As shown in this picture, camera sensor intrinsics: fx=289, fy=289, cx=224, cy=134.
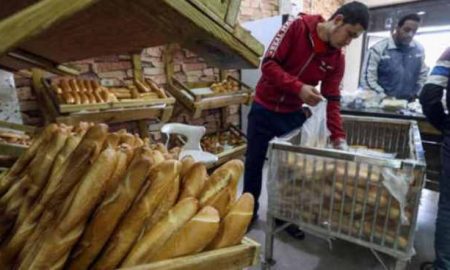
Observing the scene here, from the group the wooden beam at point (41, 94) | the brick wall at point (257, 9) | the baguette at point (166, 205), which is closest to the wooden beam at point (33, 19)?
the baguette at point (166, 205)

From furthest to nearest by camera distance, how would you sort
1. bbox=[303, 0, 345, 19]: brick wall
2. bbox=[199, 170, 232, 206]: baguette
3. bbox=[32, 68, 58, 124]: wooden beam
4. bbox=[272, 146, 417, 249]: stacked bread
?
1. bbox=[303, 0, 345, 19]: brick wall
2. bbox=[32, 68, 58, 124]: wooden beam
3. bbox=[272, 146, 417, 249]: stacked bread
4. bbox=[199, 170, 232, 206]: baguette

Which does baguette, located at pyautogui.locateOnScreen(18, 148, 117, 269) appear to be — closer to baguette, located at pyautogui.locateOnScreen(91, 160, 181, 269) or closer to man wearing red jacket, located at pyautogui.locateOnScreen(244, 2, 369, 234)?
baguette, located at pyautogui.locateOnScreen(91, 160, 181, 269)

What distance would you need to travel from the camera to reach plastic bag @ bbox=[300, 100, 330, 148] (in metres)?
1.72

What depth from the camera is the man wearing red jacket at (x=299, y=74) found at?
1.67 metres

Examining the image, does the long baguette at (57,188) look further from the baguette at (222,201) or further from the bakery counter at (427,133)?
the bakery counter at (427,133)

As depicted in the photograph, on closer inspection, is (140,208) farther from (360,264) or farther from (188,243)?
(360,264)

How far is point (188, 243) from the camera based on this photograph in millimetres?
500

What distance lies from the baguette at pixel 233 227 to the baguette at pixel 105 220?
6.7 inches

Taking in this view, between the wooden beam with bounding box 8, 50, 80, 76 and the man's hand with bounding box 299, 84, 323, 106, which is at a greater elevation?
the wooden beam with bounding box 8, 50, 80, 76

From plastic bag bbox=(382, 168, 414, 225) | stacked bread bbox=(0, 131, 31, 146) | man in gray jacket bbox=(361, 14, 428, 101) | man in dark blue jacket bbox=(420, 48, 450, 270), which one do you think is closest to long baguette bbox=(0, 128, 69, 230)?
stacked bread bbox=(0, 131, 31, 146)

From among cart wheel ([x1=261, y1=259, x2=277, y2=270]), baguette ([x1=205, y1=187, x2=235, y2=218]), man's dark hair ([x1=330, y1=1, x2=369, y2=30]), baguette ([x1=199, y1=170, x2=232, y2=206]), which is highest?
man's dark hair ([x1=330, y1=1, x2=369, y2=30])

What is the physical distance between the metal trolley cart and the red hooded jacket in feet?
1.07

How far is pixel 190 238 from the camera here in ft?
1.64

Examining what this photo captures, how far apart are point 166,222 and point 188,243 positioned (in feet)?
0.17
